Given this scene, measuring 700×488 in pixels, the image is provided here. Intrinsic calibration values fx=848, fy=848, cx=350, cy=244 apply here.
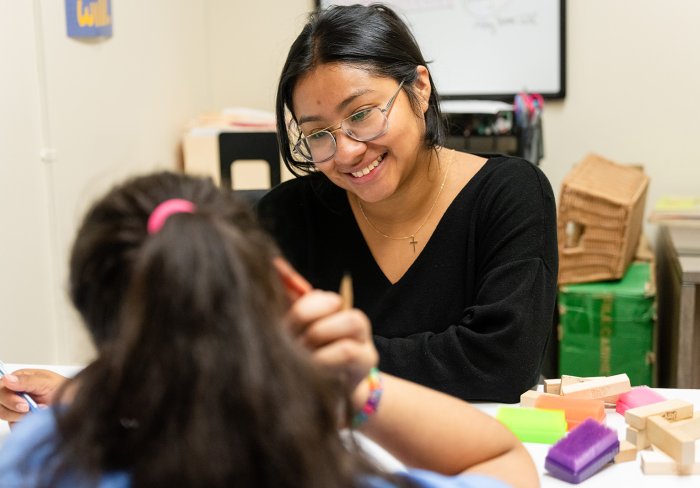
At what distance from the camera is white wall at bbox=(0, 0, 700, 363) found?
2.31 metres

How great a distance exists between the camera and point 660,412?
122cm

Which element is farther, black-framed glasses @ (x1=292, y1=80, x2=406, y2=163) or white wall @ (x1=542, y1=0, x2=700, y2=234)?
white wall @ (x1=542, y1=0, x2=700, y2=234)

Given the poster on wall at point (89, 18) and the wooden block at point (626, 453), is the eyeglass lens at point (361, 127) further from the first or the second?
the poster on wall at point (89, 18)

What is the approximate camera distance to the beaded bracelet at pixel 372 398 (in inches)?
32.3

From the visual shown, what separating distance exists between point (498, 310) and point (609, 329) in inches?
54.9

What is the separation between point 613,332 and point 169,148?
1.73m

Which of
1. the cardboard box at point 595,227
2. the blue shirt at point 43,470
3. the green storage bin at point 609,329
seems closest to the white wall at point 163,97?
the cardboard box at point 595,227

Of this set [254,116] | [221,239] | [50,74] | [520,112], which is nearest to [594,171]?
[520,112]

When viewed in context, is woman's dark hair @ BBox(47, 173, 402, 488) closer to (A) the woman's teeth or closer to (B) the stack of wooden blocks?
(B) the stack of wooden blocks

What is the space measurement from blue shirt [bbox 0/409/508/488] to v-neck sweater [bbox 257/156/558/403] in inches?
22.5

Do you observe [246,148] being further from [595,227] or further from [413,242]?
[595,227]

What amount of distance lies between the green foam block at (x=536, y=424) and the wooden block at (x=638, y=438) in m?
0.09

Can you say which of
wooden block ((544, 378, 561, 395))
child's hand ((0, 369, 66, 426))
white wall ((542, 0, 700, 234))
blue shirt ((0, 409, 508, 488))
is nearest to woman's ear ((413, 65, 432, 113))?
wooden block ((544, 378, 561, 395))

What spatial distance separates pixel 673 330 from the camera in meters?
2.76
